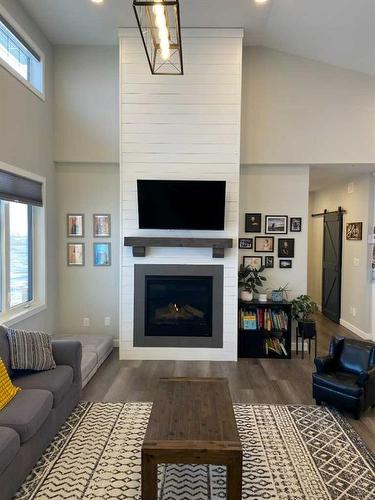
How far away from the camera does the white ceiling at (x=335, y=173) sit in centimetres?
555

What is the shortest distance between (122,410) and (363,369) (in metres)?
2.48

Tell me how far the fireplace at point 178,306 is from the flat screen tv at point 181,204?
2.03 ft

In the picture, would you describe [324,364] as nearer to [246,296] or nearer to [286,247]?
[246,296]

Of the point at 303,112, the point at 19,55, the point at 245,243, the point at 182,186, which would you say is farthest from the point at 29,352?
the point at 303,112

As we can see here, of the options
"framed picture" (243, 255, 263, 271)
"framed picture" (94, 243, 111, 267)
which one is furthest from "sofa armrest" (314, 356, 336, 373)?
"framed picture" (94, 243, 111, 267)

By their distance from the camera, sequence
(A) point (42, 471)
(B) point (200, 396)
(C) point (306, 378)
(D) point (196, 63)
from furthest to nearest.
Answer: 1. (D) point (196, 63)
2. (C) point (306, 378)
3. (B) point (200, 396)
4. (A) point (42, 471)

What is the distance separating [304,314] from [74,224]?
3742mm

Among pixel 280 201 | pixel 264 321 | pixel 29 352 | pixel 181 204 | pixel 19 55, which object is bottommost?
pixel 264 321

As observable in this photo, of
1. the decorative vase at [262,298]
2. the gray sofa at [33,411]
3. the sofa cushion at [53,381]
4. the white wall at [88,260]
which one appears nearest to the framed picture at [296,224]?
the decorative vase at [262,298]

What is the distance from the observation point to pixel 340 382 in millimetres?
3469

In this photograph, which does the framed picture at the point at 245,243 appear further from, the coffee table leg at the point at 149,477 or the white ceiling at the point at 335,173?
the coffee table leg at the point at 149,477

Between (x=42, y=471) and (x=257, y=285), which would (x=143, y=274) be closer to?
(x=257, y=285)

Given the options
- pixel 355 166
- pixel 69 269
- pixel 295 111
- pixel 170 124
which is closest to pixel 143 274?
pixel 69 269

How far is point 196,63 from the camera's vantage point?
190 inches
